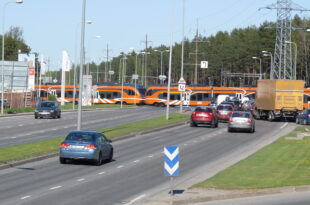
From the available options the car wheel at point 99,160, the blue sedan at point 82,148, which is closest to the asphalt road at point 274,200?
the blue sedan at point 82,148

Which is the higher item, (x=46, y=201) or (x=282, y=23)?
(x=282, y=23)

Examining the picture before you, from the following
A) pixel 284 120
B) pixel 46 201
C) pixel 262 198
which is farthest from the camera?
pixel 284 120

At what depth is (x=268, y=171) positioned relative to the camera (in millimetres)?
24891

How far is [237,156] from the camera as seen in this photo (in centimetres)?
3195

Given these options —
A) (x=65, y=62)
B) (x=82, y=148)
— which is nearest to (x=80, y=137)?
(x=82, y=148)

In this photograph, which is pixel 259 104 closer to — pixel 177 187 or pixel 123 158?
pixel 123 158

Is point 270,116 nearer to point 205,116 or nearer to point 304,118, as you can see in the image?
point 304,118

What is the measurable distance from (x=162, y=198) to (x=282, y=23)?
6093 centimetres

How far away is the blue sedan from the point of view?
2712 cm

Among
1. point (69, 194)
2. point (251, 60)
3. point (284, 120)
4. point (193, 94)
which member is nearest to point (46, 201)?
point (69, 194)

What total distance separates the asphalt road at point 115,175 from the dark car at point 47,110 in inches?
864

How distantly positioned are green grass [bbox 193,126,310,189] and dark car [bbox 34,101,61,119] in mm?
31824

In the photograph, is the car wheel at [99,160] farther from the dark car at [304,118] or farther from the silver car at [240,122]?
the dark car at [304,118]

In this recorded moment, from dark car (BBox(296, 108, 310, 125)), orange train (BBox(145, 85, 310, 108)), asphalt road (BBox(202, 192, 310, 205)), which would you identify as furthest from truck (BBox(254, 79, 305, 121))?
asphalt road (BBox(202, 192, 310, 205))
